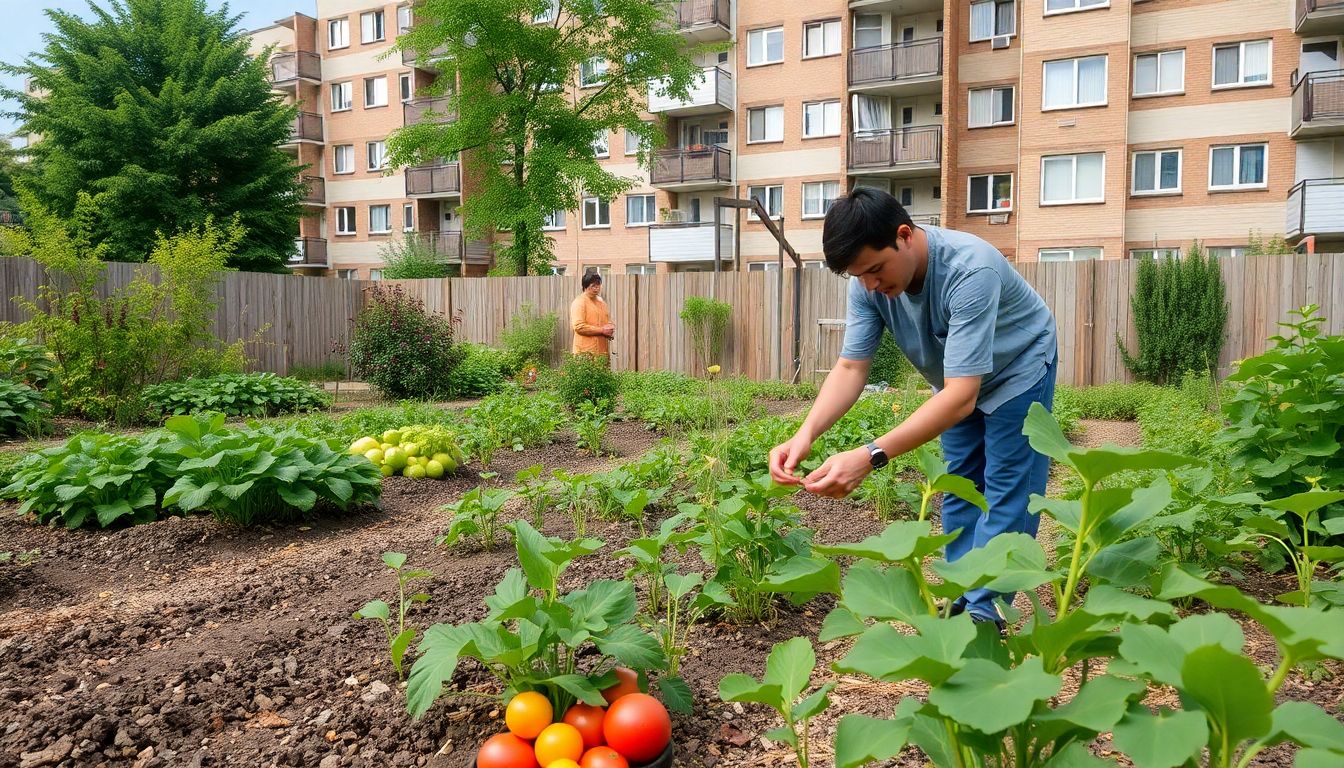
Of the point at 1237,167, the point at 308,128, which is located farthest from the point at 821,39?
the point at 308,128

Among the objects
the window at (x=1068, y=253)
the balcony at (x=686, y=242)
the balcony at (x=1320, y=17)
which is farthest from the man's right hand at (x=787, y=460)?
the balcony at (x=686, y=242)

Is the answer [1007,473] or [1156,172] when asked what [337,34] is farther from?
[1007,473]

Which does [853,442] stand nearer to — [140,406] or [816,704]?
[816,704]

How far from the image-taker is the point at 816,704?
4.66 feet

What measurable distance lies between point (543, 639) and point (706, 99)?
24829 mm

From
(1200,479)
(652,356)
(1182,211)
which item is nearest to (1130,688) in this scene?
(1200,479)

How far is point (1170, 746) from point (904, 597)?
46cm

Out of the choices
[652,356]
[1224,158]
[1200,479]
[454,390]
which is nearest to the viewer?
[1200,479]

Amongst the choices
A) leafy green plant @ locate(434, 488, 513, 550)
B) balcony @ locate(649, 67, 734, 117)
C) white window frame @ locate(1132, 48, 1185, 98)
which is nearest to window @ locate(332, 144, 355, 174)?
balcony @ locate(649, 67, 734, 117)

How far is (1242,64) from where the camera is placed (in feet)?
63.4

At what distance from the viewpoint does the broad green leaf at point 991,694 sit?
1.02 m

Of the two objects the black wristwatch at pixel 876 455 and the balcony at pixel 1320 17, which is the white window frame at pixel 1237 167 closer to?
the balcony at pixel 1320 17

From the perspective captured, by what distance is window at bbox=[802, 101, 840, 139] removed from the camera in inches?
962

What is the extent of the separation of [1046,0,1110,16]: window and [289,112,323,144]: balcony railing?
2631cm
